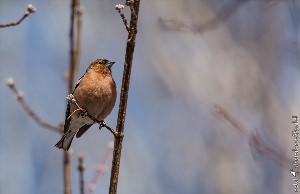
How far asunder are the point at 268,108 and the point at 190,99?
2.02 m

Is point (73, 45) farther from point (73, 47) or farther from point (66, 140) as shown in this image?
point (66, 140)

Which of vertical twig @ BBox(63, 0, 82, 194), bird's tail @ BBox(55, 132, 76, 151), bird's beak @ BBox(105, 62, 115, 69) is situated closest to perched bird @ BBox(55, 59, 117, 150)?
bird's tail @ BBox(55, 132, 76, 151)

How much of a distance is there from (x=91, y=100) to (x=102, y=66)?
2.22ft

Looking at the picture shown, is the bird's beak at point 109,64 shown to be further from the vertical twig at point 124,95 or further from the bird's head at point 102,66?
the vertical twig at point 124,95

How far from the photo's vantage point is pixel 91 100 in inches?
216

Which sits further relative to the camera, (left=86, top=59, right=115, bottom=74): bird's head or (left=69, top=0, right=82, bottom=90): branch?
(left=86, top=59, right=115, bottom=74): bird's head

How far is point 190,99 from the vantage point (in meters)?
9.18

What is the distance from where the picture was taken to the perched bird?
5434 mm

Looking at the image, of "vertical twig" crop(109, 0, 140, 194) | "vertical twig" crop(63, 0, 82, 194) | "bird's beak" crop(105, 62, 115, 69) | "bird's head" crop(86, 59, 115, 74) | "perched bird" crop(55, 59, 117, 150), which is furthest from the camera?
"bird's beak" crop(105, 62, 115, 69)

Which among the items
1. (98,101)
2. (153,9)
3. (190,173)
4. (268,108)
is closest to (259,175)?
(268,108)

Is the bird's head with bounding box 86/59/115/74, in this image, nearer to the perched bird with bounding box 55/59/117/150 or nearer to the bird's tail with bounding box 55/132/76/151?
the perched bird with bounding box 55/59/117/150

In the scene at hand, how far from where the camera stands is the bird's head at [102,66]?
5.95m

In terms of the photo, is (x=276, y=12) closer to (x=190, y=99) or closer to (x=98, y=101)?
(x=190, y=99)

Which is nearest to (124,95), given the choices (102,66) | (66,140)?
(66,140)
